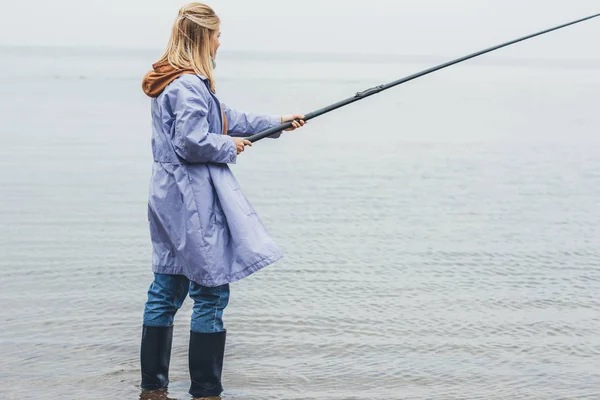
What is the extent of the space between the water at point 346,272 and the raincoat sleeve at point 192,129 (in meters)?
0.96

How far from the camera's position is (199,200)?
388 cm

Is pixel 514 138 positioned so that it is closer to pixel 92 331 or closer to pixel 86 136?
pixel 86 136

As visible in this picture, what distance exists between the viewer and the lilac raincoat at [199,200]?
3844 millimetres

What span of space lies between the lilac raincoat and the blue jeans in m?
0.09

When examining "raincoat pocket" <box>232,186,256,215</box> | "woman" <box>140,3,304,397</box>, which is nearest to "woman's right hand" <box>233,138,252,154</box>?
"woman" <box>140,3,304,397</box>

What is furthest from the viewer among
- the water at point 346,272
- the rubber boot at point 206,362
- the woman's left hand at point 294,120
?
the water at point 346,272

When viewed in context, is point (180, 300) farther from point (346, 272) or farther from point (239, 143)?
point (346, 272)

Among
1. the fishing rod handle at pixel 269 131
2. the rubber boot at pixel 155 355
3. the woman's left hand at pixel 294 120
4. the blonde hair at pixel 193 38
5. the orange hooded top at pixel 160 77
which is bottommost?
the rubber boot at pixel 155 355

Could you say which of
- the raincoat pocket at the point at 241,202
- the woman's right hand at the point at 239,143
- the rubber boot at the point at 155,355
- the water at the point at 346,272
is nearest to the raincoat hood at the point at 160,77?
the woman's right hand at the point at 239,143

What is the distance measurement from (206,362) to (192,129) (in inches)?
35.2

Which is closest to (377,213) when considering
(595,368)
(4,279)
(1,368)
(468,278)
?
(468,278)

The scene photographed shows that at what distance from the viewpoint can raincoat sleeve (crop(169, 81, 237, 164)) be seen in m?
3.81

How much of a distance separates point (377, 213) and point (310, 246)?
129 cm

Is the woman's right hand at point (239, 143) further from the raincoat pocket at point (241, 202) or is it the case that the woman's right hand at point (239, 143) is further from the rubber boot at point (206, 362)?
the rubber boot at point (206, 362)
